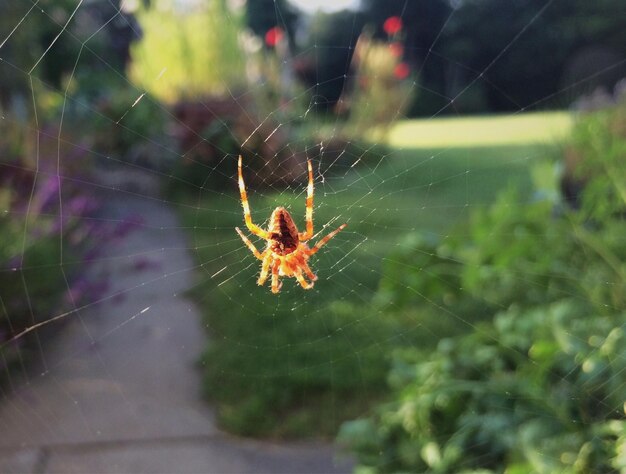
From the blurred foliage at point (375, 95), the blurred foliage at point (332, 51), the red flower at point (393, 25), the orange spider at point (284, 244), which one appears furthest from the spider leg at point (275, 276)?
the blurred foliage at point (332, 51)

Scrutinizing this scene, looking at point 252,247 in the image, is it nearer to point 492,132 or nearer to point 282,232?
point 282,232

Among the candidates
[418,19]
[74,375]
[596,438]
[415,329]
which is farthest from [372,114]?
[596,438]

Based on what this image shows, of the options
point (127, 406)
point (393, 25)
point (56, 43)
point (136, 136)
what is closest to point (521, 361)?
point (127, 406)

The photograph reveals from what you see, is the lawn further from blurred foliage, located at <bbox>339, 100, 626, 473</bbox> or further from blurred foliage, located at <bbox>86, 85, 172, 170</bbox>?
blurred foliage, located at <bbox>86, 85, 172, 170</bbox>

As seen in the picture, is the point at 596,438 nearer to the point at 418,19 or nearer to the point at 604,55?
the point at 418,19

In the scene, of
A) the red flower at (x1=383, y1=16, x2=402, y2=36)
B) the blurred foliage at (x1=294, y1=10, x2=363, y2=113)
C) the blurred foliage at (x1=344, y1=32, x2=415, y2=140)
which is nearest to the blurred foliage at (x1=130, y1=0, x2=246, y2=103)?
the blurred foliage at (x1=294, y1=10, x2=363, y2=113)

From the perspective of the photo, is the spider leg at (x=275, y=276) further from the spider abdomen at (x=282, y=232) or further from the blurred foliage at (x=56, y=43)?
the blurred foliage at (x=56, y=43)

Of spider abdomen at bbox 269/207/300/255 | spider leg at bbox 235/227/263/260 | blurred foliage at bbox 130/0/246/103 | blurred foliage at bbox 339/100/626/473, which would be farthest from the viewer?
blurred foliage at bbox 130/0/246/103
